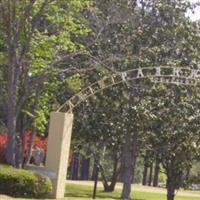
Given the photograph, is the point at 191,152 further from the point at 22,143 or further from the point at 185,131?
the point at 22,143

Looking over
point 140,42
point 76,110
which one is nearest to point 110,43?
point 140,42

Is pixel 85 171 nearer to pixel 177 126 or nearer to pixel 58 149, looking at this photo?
pixel 177 126

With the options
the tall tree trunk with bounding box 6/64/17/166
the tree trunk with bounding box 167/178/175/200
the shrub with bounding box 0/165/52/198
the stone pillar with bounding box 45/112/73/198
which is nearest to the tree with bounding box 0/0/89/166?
the tall tree trunk with bounding box 6/64/17/166

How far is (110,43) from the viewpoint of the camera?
92.2 feet

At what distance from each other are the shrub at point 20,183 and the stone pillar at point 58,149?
172 cm

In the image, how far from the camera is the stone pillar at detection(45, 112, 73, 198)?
20.8m

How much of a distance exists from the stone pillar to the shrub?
1724 millimetres

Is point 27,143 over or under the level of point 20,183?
over

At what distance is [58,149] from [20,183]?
115 inches

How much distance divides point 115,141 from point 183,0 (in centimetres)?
743

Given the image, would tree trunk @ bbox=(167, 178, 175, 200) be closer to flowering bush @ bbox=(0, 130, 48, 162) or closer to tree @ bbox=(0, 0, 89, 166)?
flowering bush @ bbox=(0, 130, 48, 162)

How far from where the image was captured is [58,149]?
20953 millimetres

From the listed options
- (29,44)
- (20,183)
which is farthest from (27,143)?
(20,183)

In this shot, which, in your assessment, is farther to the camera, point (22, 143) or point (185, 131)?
point (185, 131)
